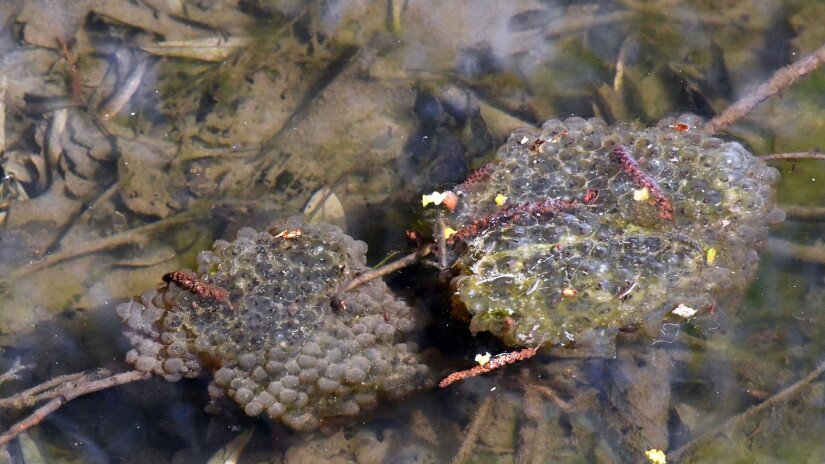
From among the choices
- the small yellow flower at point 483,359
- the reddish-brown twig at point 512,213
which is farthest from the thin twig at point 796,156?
the small yellow flower at point 483,359

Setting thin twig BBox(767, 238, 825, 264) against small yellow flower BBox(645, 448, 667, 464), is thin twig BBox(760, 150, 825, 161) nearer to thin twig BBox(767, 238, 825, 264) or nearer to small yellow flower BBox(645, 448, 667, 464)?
thin twig BBox(767, 238, 825, 264)

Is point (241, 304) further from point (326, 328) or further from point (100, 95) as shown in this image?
point (100, 95)

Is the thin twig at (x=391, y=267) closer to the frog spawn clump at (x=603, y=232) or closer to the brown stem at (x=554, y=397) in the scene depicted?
the frog spawn clump at (x=603, y=232)

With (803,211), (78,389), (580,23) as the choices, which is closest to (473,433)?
(78,389)

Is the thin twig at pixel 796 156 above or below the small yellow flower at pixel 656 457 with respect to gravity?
above

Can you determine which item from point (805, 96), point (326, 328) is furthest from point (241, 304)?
point (805, 96)

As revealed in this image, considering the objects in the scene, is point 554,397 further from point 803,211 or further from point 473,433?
point 803,211
